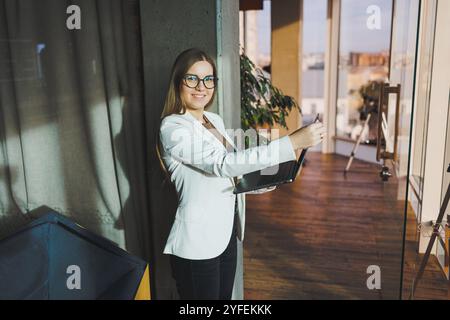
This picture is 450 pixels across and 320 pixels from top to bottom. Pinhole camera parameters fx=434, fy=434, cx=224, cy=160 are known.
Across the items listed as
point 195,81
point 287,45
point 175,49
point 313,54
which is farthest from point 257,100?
point 313,54

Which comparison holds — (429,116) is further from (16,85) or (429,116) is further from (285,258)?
(16,85)

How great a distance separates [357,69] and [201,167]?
5.39m

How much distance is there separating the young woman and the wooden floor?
1014 mm

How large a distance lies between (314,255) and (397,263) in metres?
0.57

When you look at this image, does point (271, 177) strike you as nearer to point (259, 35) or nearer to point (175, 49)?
point (175, 49)

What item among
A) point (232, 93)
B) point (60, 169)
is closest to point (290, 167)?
point (232, 93)

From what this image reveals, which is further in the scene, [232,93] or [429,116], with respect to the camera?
[429,116]

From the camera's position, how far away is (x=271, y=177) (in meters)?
1.58

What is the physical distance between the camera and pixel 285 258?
3162 millimetres

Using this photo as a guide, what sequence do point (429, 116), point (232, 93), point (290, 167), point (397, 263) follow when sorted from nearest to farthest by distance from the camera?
point (290, 167)
point (232, 93)
point (429, 116)
point (397, 263)

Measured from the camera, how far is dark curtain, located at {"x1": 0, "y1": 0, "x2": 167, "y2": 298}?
188 centimetres
